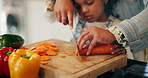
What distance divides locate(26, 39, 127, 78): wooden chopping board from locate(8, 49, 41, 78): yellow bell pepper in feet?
0.16

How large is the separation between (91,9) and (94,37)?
14 centimetres

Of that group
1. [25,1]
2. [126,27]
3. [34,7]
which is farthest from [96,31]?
[25,1]

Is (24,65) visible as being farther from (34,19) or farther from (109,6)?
(34,19)

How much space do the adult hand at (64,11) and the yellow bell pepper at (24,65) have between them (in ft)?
1.04

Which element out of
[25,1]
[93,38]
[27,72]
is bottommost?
Answer: [27,72]

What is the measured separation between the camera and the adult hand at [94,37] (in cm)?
99

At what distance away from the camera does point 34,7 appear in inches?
72.1

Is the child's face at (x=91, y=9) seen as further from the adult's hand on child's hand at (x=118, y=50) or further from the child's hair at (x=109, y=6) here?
the adult's hand on child's hand at (x=118, y=50)

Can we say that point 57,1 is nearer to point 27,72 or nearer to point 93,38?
point 93,38

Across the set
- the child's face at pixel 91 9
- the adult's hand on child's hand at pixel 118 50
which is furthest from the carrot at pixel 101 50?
the child's face at pixel 91 9

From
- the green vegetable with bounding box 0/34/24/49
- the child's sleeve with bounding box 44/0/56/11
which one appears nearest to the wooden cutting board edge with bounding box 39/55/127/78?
the green vegetable with bounding box 0/34/24/49

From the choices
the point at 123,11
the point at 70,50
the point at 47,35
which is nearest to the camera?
the point at 123,11

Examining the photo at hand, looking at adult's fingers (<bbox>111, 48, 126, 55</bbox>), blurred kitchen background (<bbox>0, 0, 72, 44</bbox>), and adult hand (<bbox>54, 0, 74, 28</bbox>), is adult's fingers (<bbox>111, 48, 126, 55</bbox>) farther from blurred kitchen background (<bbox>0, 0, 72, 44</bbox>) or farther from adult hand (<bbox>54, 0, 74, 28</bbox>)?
blurred kitchen background (<bbox>0, 0, 72, 44</bbox>)

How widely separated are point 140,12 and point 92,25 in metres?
0.23
